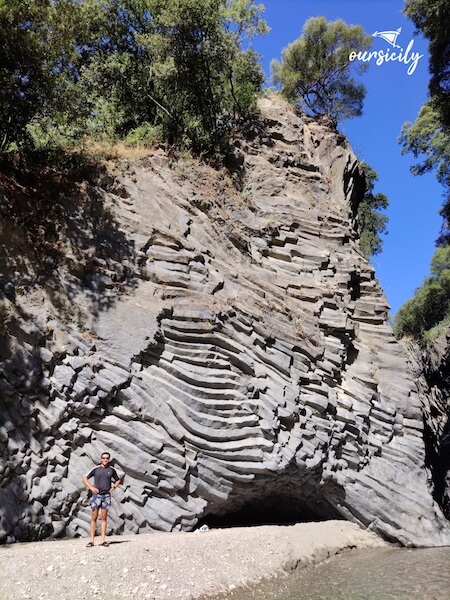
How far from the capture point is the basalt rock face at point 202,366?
26.6ft

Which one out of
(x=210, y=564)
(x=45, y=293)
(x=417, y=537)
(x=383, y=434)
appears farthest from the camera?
(x=383, y=434)

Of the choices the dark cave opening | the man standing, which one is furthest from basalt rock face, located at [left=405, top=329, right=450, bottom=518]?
the man standing

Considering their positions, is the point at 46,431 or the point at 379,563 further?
the point at 379,563

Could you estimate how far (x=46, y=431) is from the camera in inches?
307

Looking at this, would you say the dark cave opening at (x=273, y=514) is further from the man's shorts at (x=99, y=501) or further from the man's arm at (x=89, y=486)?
the man's arm at (x=89, y=486)

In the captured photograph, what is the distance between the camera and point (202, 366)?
9.99 metres

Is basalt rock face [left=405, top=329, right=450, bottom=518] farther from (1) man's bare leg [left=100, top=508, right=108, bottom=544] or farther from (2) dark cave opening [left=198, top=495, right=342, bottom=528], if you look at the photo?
(1) man's bare leg [left=100, top=508, right=108, bottom=544]

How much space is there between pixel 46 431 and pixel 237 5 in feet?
52.2

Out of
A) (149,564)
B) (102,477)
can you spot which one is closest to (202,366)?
(102,477)

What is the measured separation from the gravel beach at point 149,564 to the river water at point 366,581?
319 millimetres

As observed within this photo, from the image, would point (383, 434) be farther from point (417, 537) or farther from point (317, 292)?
→ point (317, 292)

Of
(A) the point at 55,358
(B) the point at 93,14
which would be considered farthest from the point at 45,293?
(B) the point at 93,14

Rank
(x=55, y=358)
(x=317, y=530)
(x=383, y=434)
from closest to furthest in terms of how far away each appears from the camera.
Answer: (x=55, y=358)
(x=317, y=530)
(x=383, y=434)

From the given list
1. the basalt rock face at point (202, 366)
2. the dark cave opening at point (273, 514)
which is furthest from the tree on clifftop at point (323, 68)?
the dark cave opening at point (273, 514)
